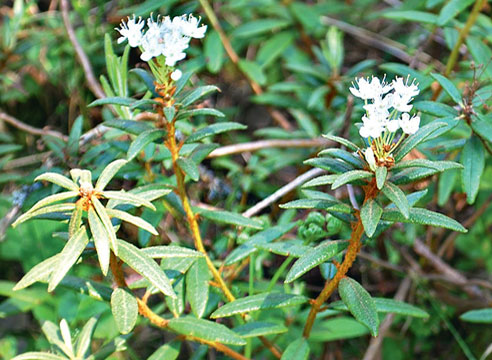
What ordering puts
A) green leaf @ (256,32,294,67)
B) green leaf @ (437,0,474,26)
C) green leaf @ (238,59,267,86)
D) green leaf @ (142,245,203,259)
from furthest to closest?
green leaf @ (256,32,294,67), green leaf @ (238,59,267,86), green leaf @ (437,0,474,26), green leaf @ (142,245,203,259)

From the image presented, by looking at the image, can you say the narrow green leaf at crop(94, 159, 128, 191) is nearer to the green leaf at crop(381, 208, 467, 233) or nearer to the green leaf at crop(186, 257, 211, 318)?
the green leaf at crop(186, 257, 211, 318)

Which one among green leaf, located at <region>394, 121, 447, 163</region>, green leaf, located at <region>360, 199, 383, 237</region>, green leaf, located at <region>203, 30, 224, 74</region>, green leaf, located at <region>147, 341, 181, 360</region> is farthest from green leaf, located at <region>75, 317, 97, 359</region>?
green leaf, located at <region>203, 30, 224, 74</region>

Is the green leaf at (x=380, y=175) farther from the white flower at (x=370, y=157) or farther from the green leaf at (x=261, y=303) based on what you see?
the green leaf at (x=261, y=303)

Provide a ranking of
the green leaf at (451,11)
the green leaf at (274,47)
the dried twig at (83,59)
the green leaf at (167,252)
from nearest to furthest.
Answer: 1. the green leaf at (167,252)
2. the green leaf at (451,11)
3. the dried twig at (83,59)
4. the green leaf at (274,47)

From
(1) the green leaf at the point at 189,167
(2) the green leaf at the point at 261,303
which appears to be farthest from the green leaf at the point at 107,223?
(2) the green leaf at the point at 261,303

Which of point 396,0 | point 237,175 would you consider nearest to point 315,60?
point 396,0

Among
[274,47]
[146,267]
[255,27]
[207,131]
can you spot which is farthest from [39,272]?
[274,47]
